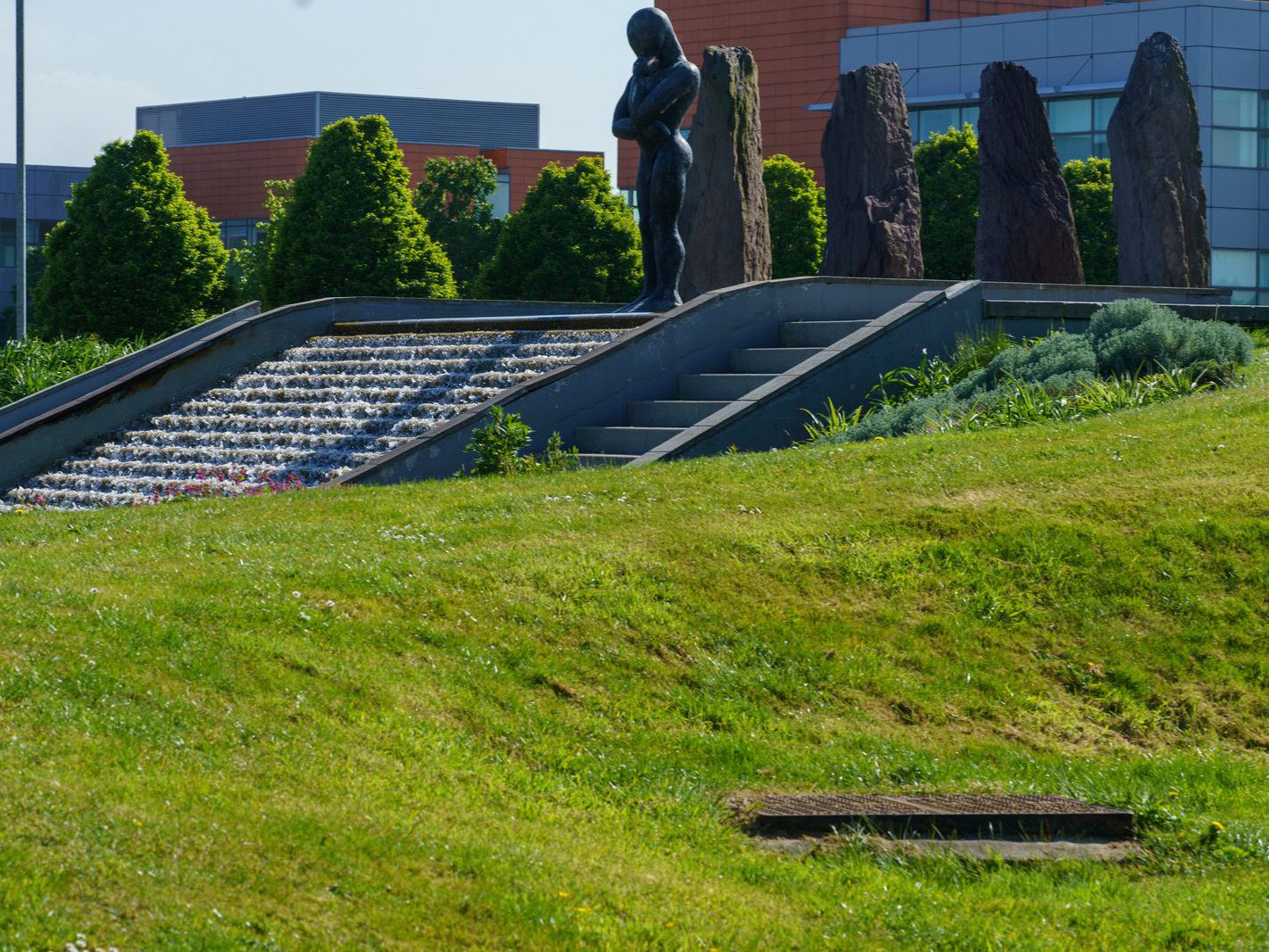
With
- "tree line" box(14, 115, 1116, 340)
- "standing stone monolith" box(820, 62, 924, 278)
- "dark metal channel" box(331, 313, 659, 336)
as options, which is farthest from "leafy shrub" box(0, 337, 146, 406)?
"standing stone monolith" box(820, 62, 924, 278)

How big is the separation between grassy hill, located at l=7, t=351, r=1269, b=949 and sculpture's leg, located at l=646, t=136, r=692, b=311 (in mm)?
5421

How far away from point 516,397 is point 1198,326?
6.47 m

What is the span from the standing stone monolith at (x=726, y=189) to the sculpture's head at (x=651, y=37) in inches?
271

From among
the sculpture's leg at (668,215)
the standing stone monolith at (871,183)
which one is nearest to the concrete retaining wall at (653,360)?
the sculpture's leg at (668,215)

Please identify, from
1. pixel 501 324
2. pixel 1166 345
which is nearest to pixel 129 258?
pixel 501 324

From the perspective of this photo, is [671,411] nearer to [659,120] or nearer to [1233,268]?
[659,120]

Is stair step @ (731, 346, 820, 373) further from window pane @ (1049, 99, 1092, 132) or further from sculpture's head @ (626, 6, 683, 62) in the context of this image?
window pane @ (1049, 99, 1092, 132)

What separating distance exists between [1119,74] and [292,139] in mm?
40727

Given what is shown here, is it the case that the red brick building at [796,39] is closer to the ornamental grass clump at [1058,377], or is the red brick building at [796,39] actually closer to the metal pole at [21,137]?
the metal pole at [21,137]

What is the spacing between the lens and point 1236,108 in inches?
1886

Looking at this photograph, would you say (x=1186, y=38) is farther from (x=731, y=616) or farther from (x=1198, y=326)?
(x=731, y=616)

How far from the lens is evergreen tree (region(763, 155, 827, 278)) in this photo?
36.3 metres

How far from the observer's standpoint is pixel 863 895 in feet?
18.3

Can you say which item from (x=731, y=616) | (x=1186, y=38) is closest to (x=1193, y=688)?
(x=731, y=616)
